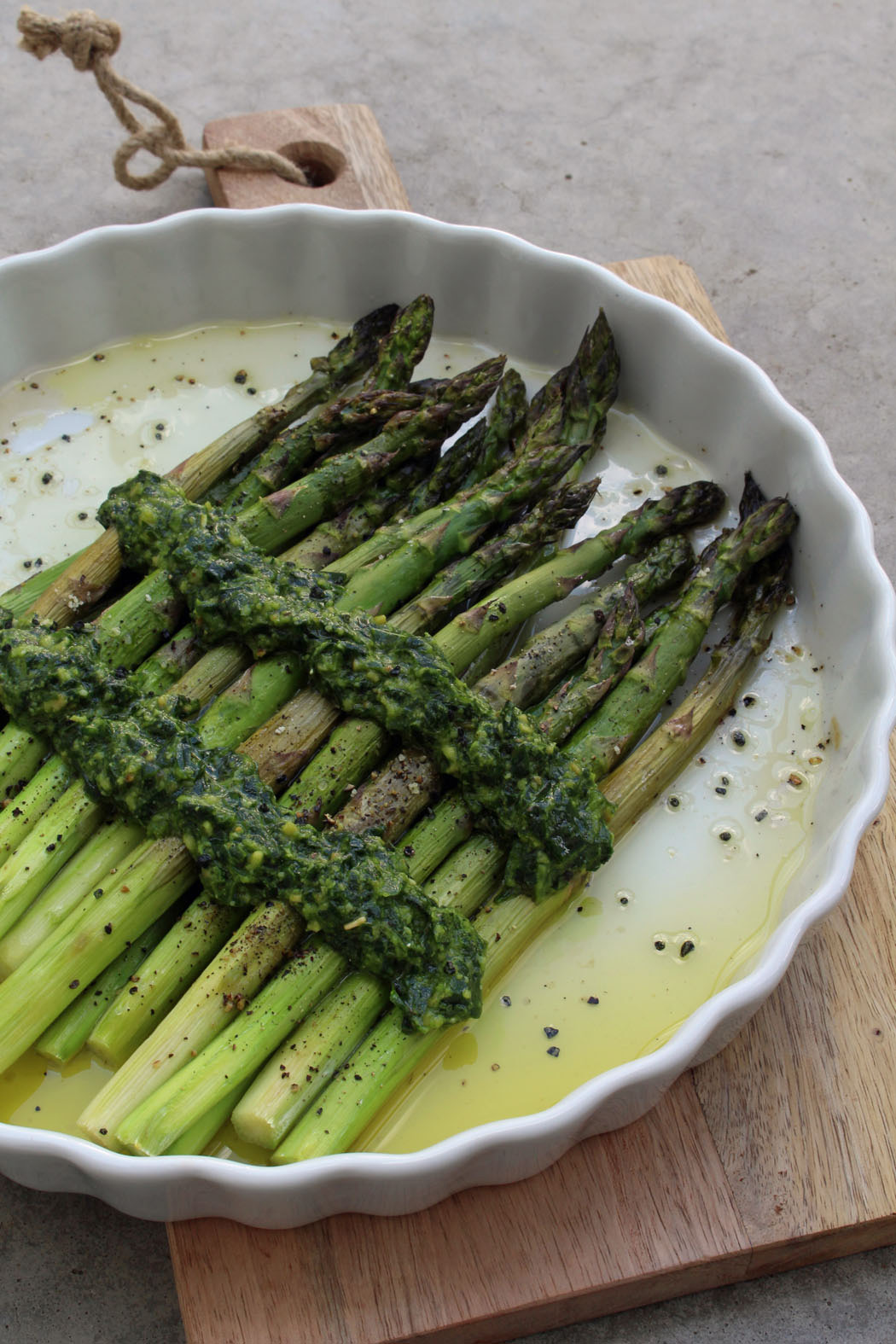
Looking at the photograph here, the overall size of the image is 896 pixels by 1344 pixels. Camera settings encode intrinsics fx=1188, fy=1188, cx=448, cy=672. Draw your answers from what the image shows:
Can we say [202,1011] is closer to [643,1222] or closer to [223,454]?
[643,1222]

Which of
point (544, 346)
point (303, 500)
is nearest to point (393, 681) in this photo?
point (303, 500)

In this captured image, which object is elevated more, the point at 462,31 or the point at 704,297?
the point at 462,31

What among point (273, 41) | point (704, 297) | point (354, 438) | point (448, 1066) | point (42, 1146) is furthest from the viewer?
point (273, 41)

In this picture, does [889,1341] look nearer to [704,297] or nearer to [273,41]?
[704,297]

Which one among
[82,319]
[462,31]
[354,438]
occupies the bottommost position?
[354,438]

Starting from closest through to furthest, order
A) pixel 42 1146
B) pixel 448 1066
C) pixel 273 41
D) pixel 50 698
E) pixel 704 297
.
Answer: pixel 42 1146 → pixel 448 1066 → pixel 50 698 → pixel 704 297 → pixel 273 41

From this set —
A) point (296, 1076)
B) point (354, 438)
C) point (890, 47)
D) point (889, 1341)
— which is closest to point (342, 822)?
point (296, 1076)

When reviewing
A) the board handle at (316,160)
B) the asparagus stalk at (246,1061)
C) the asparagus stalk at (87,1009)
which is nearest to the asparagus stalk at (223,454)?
the board handle at (316,160)

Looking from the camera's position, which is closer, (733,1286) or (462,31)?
(733,1286)
